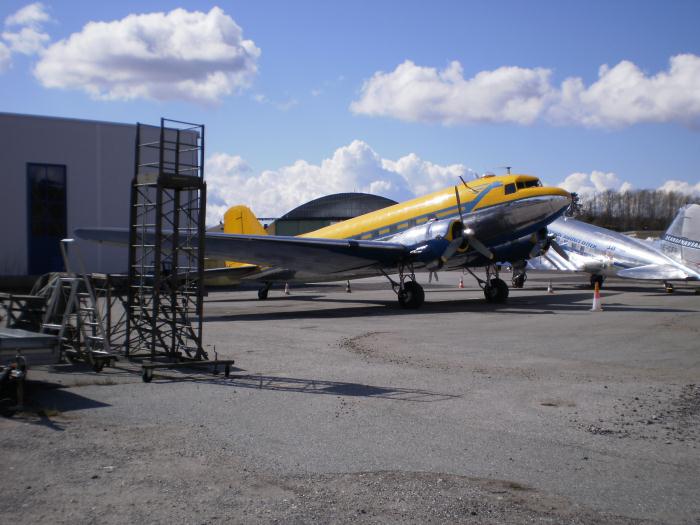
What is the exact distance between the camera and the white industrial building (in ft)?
122

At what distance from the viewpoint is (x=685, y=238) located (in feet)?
95.0

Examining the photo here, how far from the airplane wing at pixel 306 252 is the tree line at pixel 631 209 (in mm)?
76383

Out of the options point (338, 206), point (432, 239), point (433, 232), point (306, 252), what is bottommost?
point (306, 252)

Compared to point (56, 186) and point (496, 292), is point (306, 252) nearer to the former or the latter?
point (496, 292)

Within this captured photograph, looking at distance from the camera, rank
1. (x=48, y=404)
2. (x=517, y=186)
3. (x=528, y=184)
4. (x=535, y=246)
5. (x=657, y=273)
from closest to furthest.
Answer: (x=48, y=404)
(x=517, y=186)
(x=528, y=184)
(x=535, y=246)
(x=657, y=273)

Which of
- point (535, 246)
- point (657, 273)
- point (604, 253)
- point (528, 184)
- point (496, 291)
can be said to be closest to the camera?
point (528, 184)

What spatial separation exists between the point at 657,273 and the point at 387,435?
25.4 meters

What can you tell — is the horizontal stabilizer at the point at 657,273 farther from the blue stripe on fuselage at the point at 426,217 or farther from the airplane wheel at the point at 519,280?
the blue stripe on fuselage at the point at 426,217

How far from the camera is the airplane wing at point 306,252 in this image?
760 inches

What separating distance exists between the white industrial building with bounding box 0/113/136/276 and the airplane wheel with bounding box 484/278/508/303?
24.9 m

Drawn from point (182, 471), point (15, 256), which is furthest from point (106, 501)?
point (15, 256)

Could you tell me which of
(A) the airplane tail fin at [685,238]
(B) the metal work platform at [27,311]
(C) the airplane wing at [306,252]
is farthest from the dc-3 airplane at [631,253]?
(B) the metal work platform at [27,311]

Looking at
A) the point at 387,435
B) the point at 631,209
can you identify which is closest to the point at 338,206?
the point at 631,209

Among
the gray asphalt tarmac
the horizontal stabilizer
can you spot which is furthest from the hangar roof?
the gray asphalt tarmac
